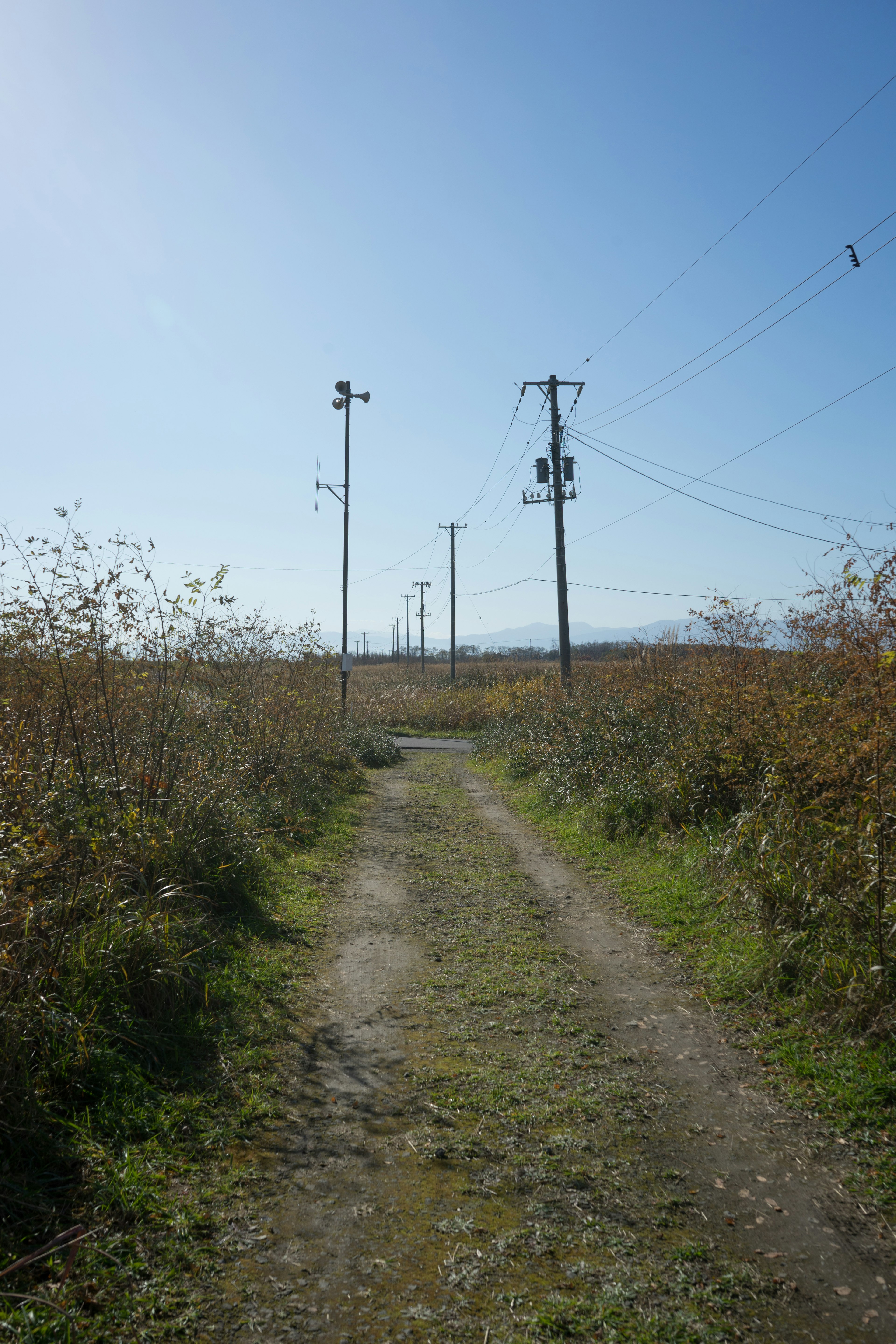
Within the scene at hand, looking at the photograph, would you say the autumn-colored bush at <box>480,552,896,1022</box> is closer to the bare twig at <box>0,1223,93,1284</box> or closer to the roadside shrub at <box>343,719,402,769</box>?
the bare twig at <box>0,1223,93,1284</box>

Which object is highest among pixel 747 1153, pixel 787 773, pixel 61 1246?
pixel 787 773

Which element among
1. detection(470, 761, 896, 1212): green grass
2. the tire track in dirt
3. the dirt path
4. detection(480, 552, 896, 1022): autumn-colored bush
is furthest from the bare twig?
detection(480, 552, 896, 1022): autumn-colored bush

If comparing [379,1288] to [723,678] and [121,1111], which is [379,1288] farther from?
[723,678]

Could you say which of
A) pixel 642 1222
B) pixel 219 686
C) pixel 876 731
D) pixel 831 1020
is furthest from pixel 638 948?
pixel 219 686

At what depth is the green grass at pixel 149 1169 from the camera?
255 cm

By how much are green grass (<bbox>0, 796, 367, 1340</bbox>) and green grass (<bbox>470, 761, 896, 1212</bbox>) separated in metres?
2.58

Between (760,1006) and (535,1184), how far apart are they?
87.2 inches

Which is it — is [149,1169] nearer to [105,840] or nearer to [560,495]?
[105,840]

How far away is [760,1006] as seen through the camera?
15.8ft

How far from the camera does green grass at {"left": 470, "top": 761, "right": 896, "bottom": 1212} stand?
355cm

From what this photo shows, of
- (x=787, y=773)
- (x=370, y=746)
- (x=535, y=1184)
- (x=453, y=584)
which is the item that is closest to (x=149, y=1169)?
(x=535, y=1184)

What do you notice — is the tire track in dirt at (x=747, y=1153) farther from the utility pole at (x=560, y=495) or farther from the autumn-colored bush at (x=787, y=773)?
the utility pole at (x=560, y=495)

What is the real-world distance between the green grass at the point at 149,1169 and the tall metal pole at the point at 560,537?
14650 mm

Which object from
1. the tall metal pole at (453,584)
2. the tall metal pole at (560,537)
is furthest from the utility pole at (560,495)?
the tall metal pole at (453,584)
